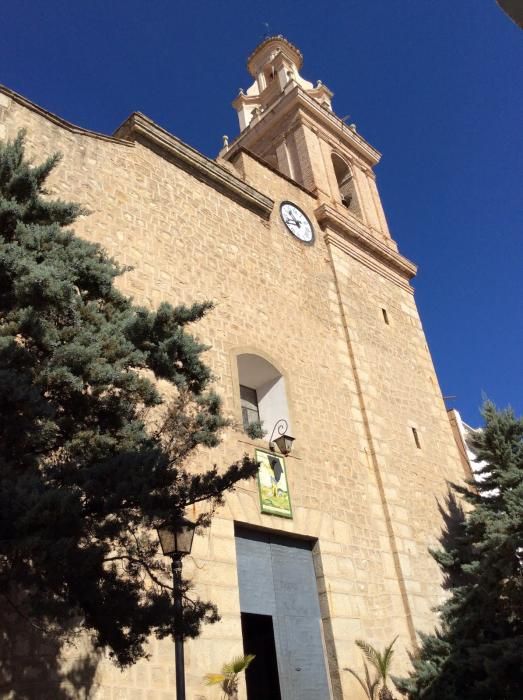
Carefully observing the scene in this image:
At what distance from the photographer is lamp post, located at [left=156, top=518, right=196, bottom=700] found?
4.46m

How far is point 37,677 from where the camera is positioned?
5297 millimetres

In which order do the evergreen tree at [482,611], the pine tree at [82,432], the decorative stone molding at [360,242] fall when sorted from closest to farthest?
the pine tree at [82,432] → the evergreen tree at [482,611] → the decorative stone molding at [360,242]

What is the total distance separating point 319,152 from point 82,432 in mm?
11631

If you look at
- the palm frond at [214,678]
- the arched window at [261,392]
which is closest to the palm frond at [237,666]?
the palm frond at [214,678]

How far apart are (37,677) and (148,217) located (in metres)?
6.11

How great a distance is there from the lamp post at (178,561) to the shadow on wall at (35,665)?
1.08 meters

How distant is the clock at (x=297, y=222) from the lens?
39.8ft

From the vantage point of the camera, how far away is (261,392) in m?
9.96

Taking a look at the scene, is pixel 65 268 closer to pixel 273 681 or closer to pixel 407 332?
pixel 273 681

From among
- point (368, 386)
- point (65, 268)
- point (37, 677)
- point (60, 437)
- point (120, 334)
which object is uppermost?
point (368, 386)

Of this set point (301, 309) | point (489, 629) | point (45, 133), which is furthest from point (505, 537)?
point (45, 133)

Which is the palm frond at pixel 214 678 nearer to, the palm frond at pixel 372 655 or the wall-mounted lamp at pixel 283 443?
the palm frond at pixel 372 655

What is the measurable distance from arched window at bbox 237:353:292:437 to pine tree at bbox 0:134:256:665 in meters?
3.73

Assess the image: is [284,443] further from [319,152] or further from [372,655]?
[319,152]
